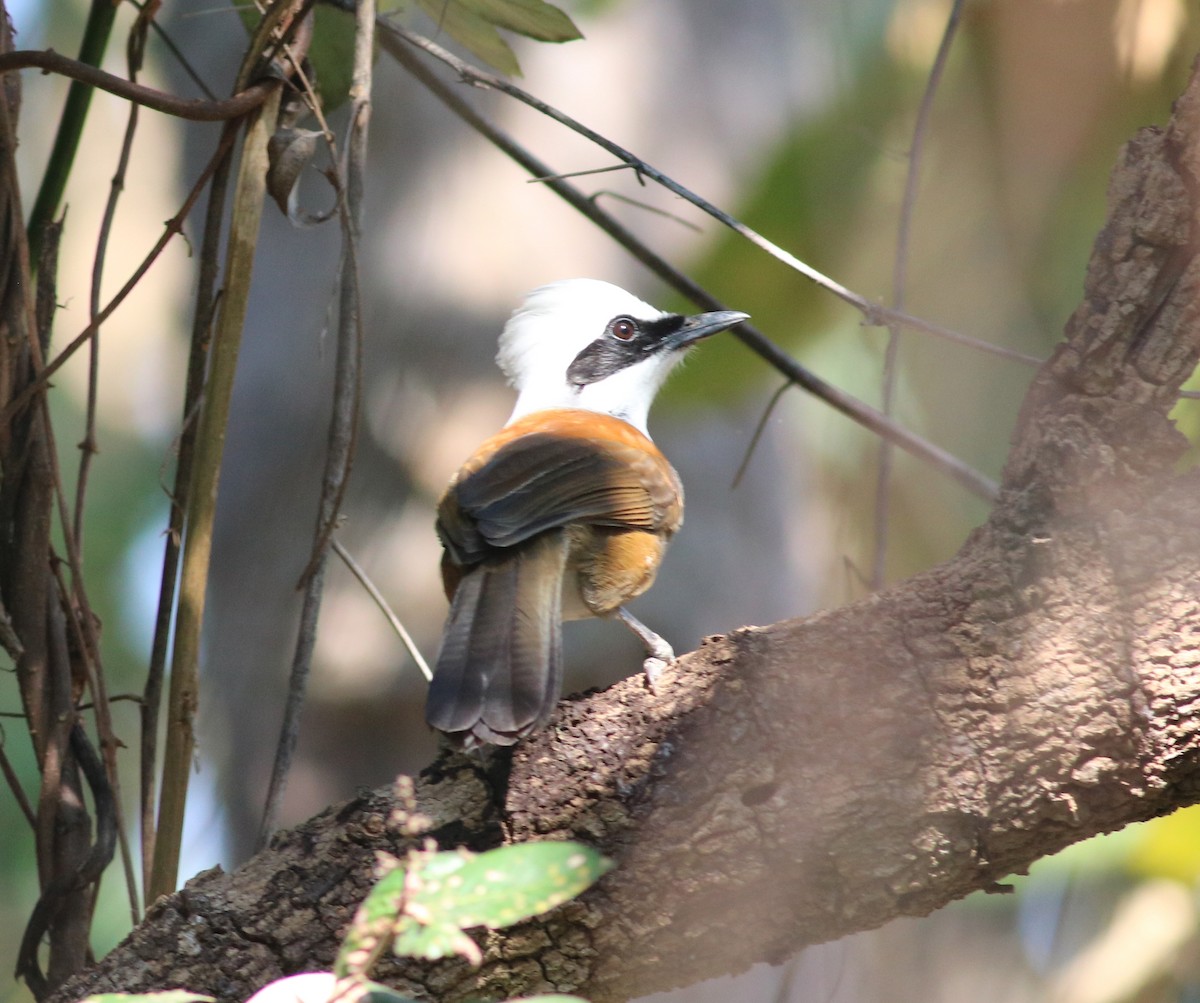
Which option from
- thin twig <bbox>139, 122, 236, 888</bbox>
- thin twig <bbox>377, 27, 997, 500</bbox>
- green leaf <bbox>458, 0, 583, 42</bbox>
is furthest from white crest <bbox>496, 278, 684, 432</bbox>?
thin twig <bbox>139, 122, 236, 888</bbox>

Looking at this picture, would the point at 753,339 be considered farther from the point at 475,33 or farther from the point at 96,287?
the point at 96,287

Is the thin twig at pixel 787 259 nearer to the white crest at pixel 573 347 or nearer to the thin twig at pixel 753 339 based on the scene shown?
the thin twig at pixel 753 339

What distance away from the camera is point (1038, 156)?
4973 mm

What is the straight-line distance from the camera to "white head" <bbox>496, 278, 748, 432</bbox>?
169 inches

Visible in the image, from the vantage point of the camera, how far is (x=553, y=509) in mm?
2961

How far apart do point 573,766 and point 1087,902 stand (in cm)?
448

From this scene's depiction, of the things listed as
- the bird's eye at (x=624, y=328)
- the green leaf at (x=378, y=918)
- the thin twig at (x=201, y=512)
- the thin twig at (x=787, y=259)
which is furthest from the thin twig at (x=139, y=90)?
the green leaf at (x=378, y=918)

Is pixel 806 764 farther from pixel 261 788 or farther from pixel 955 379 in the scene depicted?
pixel 955 379

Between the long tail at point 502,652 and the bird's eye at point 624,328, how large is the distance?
1.50 metres

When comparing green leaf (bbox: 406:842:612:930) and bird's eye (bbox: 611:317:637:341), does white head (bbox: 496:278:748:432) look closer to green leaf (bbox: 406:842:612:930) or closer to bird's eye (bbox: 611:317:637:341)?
bird's eye (bbox: 611:317:637:341)

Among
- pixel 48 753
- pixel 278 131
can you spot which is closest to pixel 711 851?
pixel 48 753

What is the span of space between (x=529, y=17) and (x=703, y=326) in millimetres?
1290

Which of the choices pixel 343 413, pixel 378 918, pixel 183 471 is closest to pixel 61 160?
pixel 183 471

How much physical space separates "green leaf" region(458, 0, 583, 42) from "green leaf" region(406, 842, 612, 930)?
2310mm
